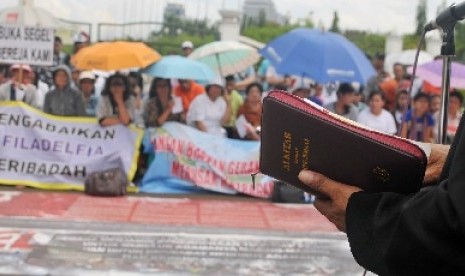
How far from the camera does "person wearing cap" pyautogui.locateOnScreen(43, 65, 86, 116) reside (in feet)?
31.9

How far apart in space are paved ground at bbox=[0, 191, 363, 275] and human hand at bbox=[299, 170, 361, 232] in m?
3.84

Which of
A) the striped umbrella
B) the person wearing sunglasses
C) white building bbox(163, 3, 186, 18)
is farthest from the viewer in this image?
white building bbox(163, 3, 186, 18)

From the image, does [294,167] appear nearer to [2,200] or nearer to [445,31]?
[445,31]

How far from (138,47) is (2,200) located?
2.92 m

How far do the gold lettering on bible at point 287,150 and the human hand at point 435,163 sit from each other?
35 centimetres

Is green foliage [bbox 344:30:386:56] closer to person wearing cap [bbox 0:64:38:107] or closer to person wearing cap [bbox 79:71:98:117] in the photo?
person wearing cap [bbox 79:71:98:117]

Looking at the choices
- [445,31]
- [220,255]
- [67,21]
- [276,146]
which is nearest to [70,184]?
[220,255]

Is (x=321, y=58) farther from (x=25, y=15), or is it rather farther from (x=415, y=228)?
(x=415, y=228)

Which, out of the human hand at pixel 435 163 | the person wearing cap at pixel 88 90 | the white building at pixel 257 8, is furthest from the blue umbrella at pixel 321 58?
the white building at pixel 257 8

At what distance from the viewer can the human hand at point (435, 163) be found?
192cm

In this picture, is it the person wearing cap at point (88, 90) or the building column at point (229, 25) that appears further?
the building column at point (229, 25)

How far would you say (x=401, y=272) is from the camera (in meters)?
1.60

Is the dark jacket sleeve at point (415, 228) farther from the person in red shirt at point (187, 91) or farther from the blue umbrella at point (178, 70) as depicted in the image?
the person in red shirt at point (187, 91)

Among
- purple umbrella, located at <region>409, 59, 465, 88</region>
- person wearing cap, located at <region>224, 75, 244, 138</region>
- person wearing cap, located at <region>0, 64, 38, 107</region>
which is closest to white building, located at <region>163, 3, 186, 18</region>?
person wearing cap, located at <region>224, 75, 244, 138</region>
